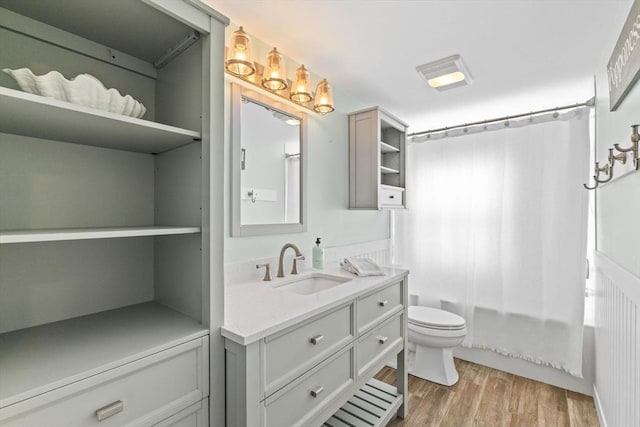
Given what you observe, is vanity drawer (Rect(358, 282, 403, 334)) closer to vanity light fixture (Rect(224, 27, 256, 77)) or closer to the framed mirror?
the framed mirror

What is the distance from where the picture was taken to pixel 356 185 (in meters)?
2.34

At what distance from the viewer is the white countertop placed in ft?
3.24

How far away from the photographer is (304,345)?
45.7 inches

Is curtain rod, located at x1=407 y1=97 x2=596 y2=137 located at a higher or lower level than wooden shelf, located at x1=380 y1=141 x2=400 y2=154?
higher

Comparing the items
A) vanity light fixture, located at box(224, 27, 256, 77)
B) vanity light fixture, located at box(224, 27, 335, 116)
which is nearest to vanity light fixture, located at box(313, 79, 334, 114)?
vanity light fixture, located at box(224, 27, 335, 116)

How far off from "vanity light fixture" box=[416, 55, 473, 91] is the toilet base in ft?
6.42

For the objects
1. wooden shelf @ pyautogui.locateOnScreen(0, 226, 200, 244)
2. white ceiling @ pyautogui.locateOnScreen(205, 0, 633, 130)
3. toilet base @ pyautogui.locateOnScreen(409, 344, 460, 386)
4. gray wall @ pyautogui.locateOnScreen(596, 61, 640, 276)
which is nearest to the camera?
wooden shelf @ pyautogui.locateOnScreen(0, 226, 200, 244)

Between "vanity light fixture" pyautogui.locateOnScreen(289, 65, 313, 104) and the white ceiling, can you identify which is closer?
the white ceiling

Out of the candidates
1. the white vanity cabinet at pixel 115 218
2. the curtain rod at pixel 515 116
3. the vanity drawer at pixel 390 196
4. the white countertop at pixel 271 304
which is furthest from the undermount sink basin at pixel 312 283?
the curtain rod at pixel 515 116

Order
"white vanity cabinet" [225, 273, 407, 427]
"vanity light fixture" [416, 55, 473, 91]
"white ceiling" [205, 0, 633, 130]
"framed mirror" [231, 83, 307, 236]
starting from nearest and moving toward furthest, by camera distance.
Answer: "white vanity cabinet" [225, 273, 407, 427] < "white ceiling" [205, 0, 633, 130] < "framed mirror" [231, 83, 307, 236] < "vanity light fixture" [416, 55, 473, 91]

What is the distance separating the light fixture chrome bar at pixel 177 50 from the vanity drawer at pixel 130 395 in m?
1.00

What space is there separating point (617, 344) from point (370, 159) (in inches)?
66.7

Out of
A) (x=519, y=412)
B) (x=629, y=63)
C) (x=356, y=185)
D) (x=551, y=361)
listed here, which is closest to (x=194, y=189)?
(x=356, y=185)

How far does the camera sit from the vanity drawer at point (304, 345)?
1030 mm
